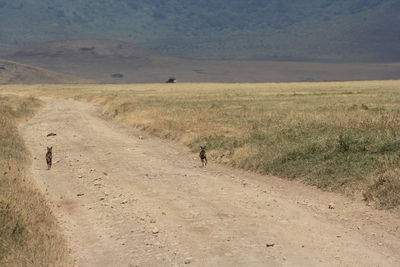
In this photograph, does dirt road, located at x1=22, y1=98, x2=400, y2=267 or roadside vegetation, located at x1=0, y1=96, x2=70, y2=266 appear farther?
dirt road, located at x1=22, y1=98, x2=400, y2=267

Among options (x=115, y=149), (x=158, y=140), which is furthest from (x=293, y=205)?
(x=158, y=140)

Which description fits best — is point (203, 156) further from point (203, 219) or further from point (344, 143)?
point (203, 219)

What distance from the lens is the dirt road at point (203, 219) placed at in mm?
11648

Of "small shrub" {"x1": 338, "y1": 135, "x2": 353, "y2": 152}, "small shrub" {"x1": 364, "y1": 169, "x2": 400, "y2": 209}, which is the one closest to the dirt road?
"small shrub" {"x1": 364, "y1": 169, "x2": 400, "y2": 209}

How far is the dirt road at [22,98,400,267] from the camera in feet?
38.2

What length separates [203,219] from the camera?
14.3 metres

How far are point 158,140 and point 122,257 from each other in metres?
20.9

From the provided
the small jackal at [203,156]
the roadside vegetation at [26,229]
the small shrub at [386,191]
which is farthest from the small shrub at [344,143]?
the roadside vegetation at [26,229]

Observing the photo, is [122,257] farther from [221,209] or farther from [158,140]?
[158,140]

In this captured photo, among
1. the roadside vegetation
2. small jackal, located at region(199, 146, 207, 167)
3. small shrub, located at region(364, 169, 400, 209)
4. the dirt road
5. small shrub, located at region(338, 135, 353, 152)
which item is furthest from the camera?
small jackal, located at region(199, 146, 207, 167)

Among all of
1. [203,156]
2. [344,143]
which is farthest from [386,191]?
[203,156]

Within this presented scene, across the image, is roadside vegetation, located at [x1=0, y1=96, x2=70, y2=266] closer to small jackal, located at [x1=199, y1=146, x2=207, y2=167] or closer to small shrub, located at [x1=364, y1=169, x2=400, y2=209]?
small jackal, located at [x1=199, y1=146, x2=207, y2=167]

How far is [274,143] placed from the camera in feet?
81.3

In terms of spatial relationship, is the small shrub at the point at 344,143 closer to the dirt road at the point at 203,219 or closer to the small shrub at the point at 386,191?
the dirt road at the point at 203,219
